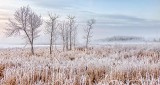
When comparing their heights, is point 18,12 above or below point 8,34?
above

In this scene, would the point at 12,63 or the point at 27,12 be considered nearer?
the point at 12,63

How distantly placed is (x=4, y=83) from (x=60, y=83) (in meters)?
1.32

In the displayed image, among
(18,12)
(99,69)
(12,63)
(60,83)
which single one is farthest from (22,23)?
(60,83)

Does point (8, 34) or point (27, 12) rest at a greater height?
point (27, 12)

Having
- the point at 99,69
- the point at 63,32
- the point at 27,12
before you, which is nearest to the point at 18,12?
the point at 27,12

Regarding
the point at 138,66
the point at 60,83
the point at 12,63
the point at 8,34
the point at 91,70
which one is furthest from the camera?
the point at 8,34

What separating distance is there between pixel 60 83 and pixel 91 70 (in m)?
1.98

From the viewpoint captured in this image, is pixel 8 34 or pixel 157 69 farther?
pixel 8 34

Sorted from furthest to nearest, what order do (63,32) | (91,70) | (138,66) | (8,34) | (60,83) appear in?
(63,32) < (8,34) < (138,66) < (91,70) < (60,83)

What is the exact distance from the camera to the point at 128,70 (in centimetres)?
904

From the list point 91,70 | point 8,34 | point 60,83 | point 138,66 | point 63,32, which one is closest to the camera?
point 60,83

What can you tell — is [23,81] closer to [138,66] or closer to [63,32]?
[138,66]

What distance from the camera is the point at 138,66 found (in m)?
9.70

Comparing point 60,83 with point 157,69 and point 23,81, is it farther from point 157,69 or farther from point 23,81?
point 157,69
